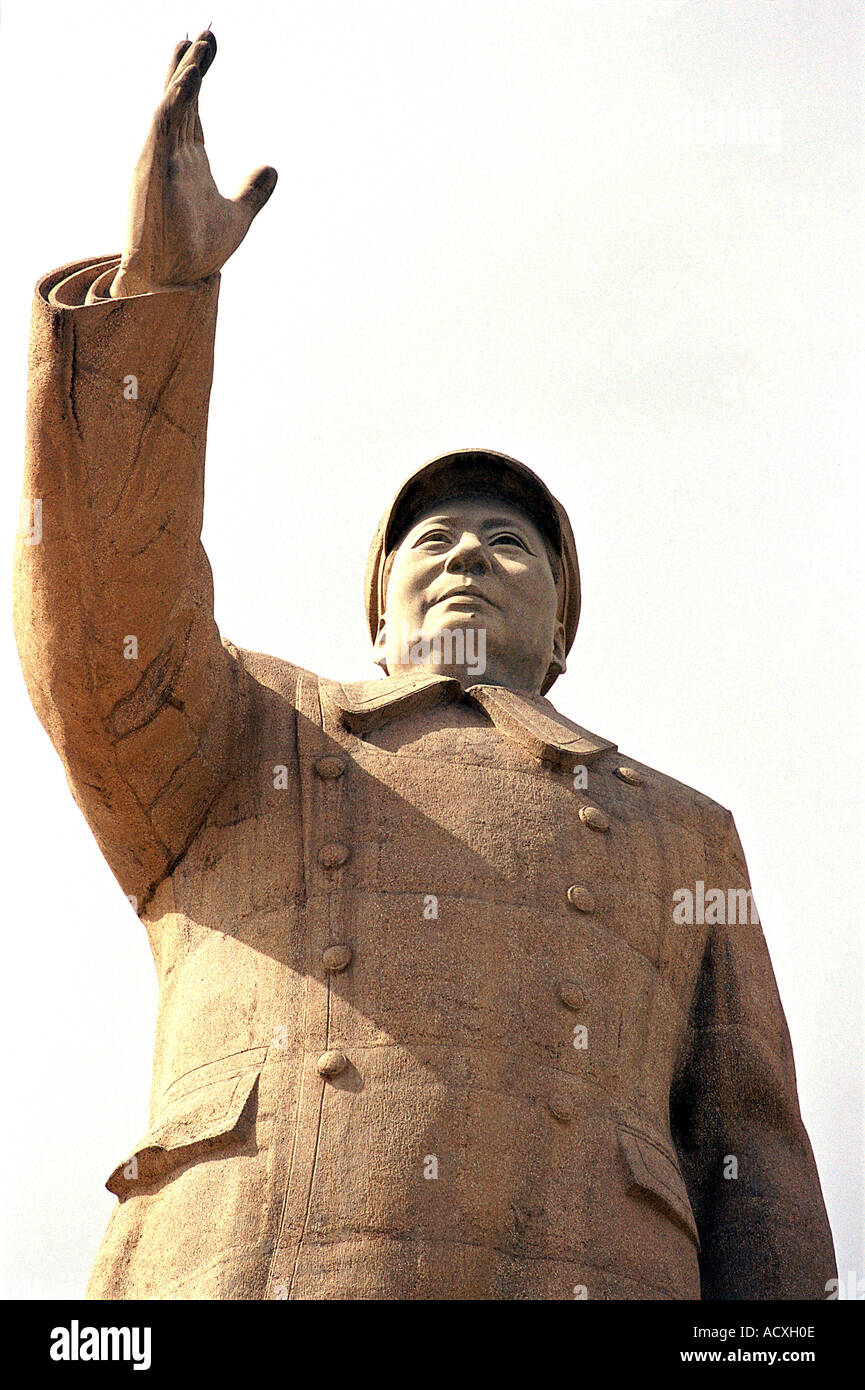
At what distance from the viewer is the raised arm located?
970cm

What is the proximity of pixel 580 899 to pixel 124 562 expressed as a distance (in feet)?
8.04

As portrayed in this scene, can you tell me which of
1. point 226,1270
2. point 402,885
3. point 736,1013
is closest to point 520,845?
point 402,885

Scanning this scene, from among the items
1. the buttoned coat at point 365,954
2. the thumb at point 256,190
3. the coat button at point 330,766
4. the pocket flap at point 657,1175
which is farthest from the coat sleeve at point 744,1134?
the thumb at point 256,190

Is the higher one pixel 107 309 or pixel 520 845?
pixel 107 309

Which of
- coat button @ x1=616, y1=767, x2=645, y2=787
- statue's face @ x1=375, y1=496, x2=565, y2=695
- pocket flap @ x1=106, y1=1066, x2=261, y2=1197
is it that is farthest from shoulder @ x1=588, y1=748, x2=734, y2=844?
pocket flap @ x1=106, y1=1066, x2=261, y2=1197

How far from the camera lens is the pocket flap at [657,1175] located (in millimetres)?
9656

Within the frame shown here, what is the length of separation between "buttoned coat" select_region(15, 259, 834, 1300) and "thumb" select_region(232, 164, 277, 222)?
2.27 feet

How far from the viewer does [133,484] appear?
983 cm

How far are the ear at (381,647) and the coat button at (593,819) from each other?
6.14 ft

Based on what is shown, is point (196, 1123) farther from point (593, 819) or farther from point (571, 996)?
point (593, 819)
